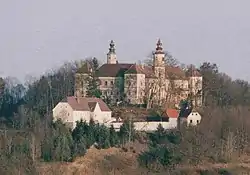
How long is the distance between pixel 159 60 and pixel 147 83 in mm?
2264

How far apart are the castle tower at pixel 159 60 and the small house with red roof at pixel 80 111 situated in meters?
7.22

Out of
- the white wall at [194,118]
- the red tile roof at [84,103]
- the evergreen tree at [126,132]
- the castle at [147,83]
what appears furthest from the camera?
the castle at [147,83]

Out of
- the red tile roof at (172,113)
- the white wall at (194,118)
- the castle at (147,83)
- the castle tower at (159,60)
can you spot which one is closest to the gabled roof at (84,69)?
the castle at (147,83)

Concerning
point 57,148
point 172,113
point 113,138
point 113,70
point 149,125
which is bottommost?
point 57,148

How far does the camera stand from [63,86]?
50906 millimetres

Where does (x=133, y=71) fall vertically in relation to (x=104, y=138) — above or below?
above

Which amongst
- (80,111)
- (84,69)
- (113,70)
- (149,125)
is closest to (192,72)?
(113,70)

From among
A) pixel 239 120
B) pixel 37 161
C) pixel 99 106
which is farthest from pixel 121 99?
pixel 37 161

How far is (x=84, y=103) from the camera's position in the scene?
44156mm

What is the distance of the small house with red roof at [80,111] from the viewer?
43062 millimetres

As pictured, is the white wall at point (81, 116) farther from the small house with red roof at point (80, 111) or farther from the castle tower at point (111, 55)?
the castle tower at point (111, 55)

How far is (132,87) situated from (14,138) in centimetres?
1216

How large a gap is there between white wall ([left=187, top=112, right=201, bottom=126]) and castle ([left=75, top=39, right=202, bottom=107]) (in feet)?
14.1

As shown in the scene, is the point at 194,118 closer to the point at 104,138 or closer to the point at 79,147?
the point at 104,138
